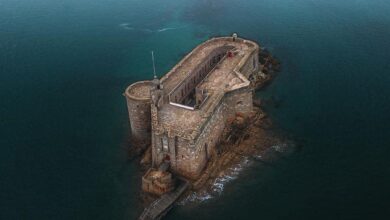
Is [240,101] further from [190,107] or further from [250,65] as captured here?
[250,65]

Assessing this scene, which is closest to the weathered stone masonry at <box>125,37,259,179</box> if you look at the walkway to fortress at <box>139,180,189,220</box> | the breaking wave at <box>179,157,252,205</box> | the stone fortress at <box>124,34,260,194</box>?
the stone fortress at <box>124,34,260,194</box>

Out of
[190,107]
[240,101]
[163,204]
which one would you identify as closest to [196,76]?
[240,101]

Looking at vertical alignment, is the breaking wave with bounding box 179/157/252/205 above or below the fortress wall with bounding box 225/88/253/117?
below

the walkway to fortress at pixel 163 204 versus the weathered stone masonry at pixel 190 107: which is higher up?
the weathered stone masonry at pixel 190 107

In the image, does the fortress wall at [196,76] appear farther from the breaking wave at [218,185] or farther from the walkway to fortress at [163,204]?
the walkway to fortress at [163,204]

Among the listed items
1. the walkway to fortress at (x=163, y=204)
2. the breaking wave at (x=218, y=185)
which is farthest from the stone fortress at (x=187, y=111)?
the breaking wave at (x=218, y=185)

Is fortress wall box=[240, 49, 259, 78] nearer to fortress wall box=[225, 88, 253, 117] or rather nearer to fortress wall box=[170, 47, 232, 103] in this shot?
fortress wall box=[170, 47, 232, 103]

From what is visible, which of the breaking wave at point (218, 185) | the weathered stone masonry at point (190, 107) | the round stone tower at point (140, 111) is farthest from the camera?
the round stone tower at point (140, 111)

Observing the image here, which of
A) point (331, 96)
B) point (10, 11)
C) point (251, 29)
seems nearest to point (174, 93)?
point (331, 96)
